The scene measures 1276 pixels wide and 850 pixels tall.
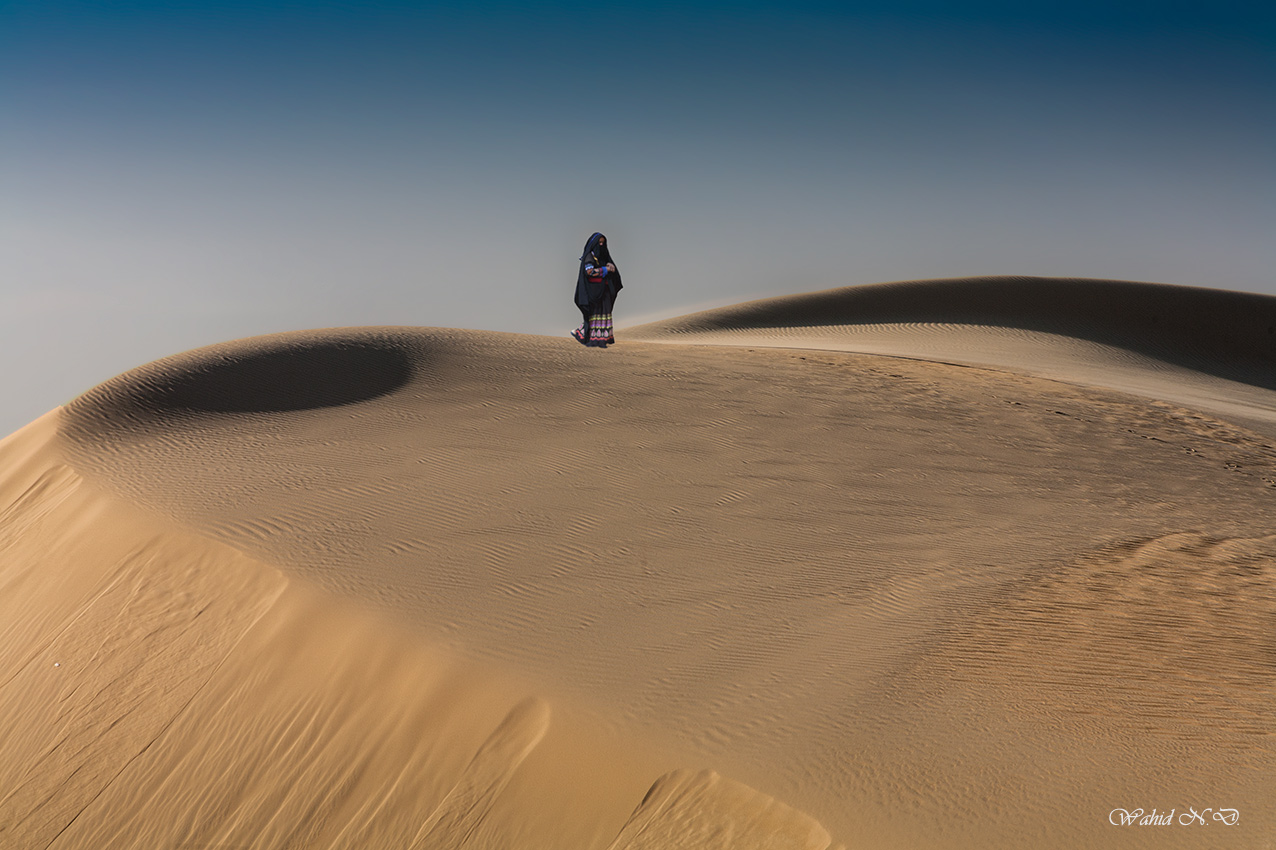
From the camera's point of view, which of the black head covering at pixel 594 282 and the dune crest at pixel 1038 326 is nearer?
the black head covering at pixel 594 282

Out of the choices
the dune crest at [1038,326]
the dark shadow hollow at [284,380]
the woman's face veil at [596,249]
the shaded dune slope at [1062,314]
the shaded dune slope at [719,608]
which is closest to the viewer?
the shaded dune slope at [719,608]

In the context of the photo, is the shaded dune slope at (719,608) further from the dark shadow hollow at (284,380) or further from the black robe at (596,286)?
the black robe at (596,286)

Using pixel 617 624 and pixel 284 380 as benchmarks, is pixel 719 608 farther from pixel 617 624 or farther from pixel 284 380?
pixel 284 380

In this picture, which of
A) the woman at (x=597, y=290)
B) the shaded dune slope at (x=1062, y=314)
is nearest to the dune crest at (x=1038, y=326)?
the shaded dune slope at (x=1062, y=314)

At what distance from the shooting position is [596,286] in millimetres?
11352

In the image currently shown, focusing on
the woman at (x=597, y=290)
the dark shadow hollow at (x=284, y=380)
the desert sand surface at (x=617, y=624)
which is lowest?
the desert sand surface at (x=617, y=624)

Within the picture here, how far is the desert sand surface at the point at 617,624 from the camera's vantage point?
312cm

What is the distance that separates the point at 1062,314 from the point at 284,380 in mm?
24095

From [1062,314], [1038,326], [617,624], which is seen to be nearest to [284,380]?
[617,624]

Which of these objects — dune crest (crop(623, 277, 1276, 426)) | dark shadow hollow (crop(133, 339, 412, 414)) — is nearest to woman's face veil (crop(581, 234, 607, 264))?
dark shadow hollow (crop(133, 339, 412, 414))

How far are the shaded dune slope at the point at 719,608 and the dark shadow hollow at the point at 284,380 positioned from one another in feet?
0.24

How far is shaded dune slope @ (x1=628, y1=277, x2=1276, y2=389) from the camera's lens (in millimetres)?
22953

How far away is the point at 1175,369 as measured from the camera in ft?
64.2

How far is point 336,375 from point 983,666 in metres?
7.64
